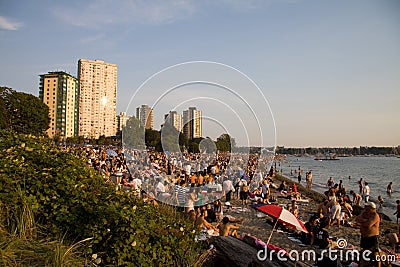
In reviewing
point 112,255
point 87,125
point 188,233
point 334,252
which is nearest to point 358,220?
point 334,252

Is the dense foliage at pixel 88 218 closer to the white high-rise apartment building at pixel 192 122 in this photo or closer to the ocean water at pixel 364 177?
the white high-rise apartment building at pixel 192 122

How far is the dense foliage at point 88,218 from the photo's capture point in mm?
3877

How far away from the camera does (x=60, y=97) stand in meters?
114

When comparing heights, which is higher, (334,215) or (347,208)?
(334,215)

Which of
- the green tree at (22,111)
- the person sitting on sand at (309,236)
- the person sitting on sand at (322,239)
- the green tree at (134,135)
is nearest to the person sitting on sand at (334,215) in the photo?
the person sitting on sand at (309,236)

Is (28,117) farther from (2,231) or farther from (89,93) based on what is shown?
(89,93)

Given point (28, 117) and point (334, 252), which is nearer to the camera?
point (334, 252)

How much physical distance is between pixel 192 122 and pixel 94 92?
85860 mm

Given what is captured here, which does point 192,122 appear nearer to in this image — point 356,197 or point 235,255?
point 356,197

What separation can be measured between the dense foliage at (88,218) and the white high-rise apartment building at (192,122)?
1821cm

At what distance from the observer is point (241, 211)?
15266mm

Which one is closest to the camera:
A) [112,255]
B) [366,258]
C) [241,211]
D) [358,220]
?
[112,255]

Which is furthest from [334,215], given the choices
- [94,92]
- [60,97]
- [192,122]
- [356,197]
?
[94,92]

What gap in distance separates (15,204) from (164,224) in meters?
1.83
